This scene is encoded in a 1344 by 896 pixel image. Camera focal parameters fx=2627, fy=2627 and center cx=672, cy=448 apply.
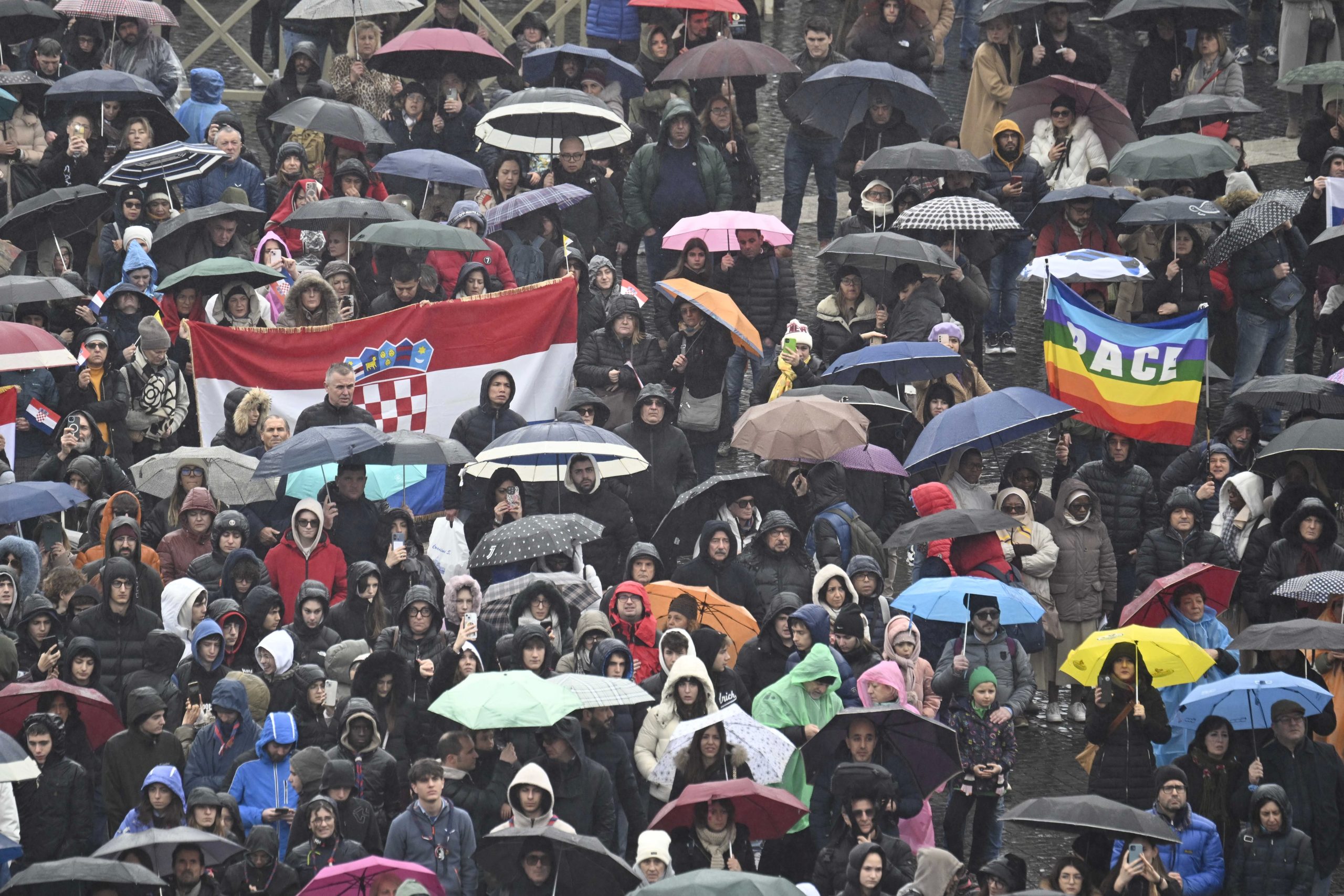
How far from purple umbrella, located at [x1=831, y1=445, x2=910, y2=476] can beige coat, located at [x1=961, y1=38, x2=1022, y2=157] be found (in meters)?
7.02

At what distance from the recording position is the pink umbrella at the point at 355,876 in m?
12.2

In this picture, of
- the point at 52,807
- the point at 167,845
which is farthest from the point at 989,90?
the point at 167,845

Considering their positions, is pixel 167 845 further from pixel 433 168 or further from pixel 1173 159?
pixel 1173 159

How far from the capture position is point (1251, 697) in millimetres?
14578

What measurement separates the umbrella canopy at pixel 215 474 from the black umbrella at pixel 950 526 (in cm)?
399

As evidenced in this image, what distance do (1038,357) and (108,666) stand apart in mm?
9728

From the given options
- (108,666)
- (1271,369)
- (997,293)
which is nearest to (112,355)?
(108,666)

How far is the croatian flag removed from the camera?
1739cm

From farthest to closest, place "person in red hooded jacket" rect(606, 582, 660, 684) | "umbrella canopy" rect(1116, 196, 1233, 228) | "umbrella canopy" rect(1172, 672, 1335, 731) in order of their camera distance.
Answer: "umbrella canopy" rect(1116, 196, 1233, 228) → "person in red hooded jacket" rect(606, 582, 660, 684) → "umbrella canopy" rect(1172, 672, 1335, 731)

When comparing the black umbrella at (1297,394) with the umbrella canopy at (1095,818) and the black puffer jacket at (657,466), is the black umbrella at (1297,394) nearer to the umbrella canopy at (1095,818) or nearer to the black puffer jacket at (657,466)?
the black puffer jacket at (657,466)

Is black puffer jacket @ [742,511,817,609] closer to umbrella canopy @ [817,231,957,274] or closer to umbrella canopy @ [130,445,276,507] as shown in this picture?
umbrella canopy @ [130,445,276,507]

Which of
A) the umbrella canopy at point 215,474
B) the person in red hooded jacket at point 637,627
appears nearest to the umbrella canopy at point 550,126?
the umbrella canopy at point 215,474

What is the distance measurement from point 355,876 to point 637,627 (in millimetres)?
3107

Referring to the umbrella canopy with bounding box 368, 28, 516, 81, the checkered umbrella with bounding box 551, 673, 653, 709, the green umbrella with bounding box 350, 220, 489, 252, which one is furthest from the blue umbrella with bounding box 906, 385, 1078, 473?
the umbrella canopy with bounding box 368, 28, 516, 81
